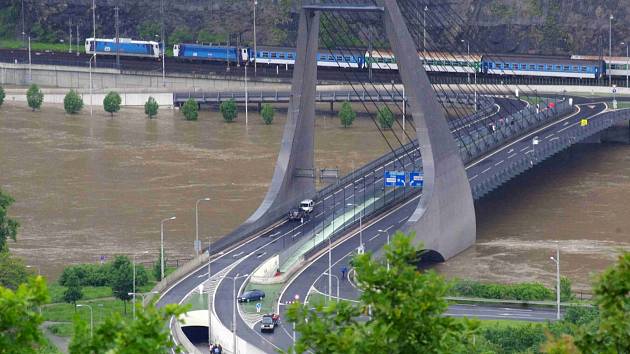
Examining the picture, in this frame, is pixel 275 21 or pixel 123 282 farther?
pixel 275 21

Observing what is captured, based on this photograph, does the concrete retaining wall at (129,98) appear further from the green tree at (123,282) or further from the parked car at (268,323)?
the parked car at (268,323)

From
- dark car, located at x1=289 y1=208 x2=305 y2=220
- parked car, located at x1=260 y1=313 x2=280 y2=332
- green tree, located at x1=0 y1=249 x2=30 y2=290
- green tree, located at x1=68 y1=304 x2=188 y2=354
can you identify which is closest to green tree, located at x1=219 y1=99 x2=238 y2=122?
dark car, located at x1=289 y1=208 x2=305 y2=220

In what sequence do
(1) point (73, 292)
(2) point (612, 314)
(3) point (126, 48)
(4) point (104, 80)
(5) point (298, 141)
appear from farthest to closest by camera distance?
1. (3) point (126, 48)
2. (4) point (104, 80)
3. (5) point (298, 141)
4. (1) point (73, 292)
5. (2) point (612, 314)

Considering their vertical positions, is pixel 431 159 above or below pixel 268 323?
above

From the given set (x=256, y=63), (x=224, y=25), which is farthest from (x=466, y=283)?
(x=224, y=25)

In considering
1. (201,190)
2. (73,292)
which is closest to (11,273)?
(73,292)

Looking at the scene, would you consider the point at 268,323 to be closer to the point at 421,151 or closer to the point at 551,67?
the point at 421,151
